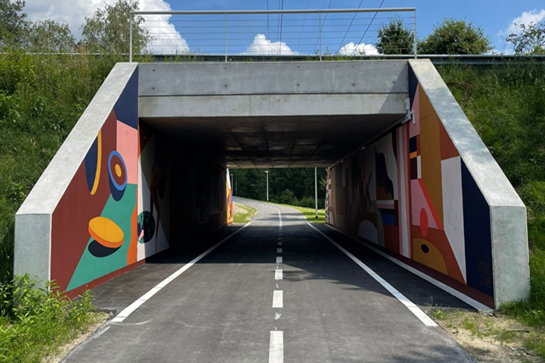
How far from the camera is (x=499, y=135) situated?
10.6 m

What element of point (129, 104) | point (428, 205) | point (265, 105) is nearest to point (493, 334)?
point (428, 205)

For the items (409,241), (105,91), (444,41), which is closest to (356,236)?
(409,241)

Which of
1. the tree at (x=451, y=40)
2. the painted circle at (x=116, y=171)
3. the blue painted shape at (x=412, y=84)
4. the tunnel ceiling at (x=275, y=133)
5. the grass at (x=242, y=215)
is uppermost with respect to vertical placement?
the tree at (x=451, y=40)

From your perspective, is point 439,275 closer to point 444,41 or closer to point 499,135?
point 499,135

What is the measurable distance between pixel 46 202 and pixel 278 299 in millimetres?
4269

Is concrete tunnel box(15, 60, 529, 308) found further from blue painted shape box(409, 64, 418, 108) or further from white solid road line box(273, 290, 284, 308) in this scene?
white solid road line box(273, 290, 284, 308)

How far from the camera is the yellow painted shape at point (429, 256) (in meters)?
8.29

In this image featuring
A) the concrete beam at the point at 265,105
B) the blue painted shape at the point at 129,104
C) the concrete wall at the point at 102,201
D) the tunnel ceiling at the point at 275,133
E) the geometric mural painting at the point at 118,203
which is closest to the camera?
the concrete wall at the point at 102,201

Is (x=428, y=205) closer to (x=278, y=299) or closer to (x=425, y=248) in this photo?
(x=425, y=248)

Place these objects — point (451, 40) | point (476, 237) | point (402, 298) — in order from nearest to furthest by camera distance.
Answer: point (476, 237) < point (402, 298) < point (451, 40)

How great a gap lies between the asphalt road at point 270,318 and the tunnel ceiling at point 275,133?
14.1 feet

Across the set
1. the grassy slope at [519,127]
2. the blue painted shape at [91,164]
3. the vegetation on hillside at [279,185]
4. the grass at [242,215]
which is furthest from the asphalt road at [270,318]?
the vegetation on hillside at [279,185]

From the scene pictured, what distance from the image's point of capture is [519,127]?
10.5 meters

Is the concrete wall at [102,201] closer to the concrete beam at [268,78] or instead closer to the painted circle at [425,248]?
the concrete beam at [268,78]
